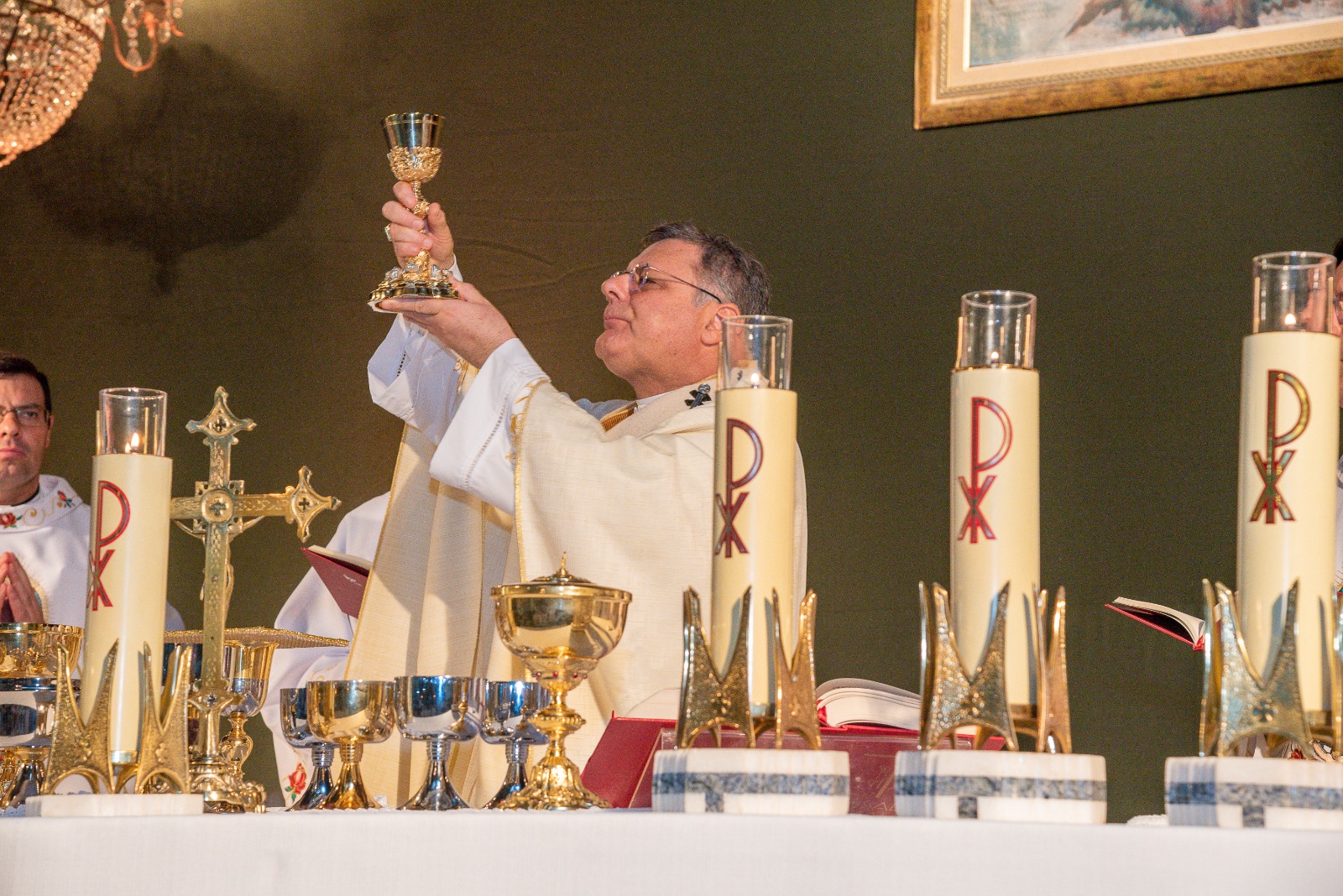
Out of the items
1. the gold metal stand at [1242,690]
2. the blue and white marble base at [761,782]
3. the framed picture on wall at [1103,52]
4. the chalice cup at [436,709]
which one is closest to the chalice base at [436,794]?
the chalice cup at [436,709]

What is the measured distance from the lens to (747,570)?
1.23 metres

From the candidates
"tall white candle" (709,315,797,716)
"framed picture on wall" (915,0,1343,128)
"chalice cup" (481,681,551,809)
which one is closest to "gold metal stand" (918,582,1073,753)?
"tall white candle" (709,315,797,716)

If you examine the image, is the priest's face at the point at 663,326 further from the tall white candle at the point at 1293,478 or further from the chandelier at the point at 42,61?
the tall white candle at the point at 1293,478

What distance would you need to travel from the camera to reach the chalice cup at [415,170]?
218cm

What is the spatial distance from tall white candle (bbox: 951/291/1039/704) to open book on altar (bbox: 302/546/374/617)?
1758 millimetres

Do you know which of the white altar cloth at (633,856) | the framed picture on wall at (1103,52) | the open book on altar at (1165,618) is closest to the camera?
the white altar cloth at (633,856)

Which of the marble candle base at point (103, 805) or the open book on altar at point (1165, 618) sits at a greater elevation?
the open book on altar at point (1165, 618)

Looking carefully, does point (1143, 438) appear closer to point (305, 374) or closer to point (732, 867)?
point (305, 374)

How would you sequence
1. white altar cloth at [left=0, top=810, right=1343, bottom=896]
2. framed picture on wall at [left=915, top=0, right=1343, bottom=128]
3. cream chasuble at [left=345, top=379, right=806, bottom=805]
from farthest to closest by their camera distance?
framed picture on wall at [left=915, top=0, right=1343, bottom=128] → cream chasuble at [left=345, top=379, right=806, bottom=805] → white altar cloth at [left=0, top=810, right=1343, bottom=896]

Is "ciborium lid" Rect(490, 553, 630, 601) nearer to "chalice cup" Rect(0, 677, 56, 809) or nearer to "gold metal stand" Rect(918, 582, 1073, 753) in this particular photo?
"gold metal stand" Rect(918, 582, 1073, 753)

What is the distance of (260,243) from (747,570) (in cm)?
358

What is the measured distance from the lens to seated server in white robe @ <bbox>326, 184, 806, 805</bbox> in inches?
97.4

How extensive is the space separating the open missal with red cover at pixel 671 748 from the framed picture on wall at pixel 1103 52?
2331mm

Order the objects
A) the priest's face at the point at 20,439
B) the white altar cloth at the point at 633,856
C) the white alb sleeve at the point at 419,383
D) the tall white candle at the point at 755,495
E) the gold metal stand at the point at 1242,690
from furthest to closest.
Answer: the priest's face at the point at 20,439 < the white alb sleeve at the point at 419,383 < the tall white candle at the point at 755,495 < the gold metal stand at the point at 1242,690 < the white altar cloth at the point at 633,856
